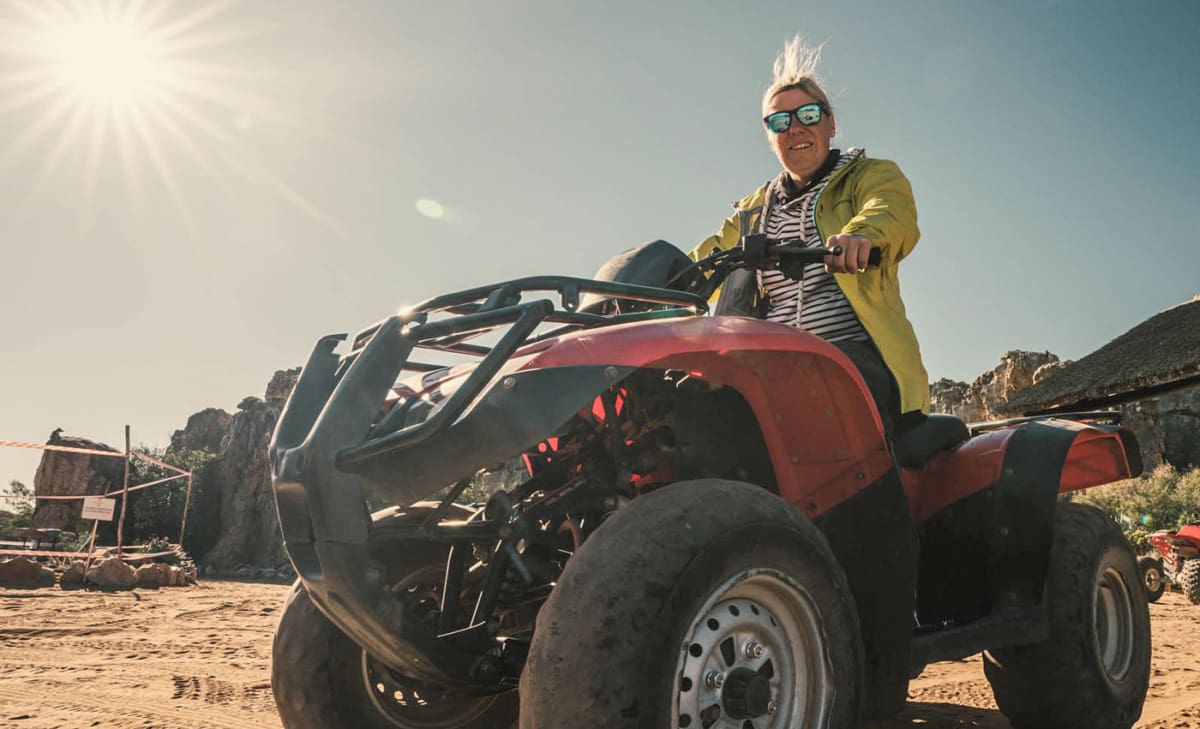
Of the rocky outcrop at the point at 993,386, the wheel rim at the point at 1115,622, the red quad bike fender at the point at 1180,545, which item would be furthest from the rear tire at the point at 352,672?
the rocky outcrop at the point at 993,386

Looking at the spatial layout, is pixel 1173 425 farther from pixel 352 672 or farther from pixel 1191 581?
pixel 352 672

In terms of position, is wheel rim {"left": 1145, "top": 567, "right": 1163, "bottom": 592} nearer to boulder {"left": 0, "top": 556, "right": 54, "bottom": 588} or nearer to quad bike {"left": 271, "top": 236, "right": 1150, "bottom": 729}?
quad bike {"left": 271, "top": 236, "right": 1150, "bottom": 729}

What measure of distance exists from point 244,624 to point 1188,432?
999 inches

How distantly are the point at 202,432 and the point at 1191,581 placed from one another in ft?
158

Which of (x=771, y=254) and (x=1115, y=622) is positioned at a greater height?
(x=771, y=254)

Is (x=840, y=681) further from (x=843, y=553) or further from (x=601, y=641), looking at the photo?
(x=601, y=641)

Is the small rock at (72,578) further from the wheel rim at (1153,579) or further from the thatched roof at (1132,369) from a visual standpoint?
the thatched roof at (1132,369)

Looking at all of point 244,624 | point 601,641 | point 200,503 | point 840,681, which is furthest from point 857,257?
point 200,503

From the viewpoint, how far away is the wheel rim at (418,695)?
264 centimetres

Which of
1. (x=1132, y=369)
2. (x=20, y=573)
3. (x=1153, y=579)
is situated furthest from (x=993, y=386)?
(x=20, y=573)

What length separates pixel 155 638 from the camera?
7363 millimetres

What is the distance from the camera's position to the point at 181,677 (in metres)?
5.14

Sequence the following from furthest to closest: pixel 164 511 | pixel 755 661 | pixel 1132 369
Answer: pixel 164 511 → pixel 1132 369 → pixel 755 661

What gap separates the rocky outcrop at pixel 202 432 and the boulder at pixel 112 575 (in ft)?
116
